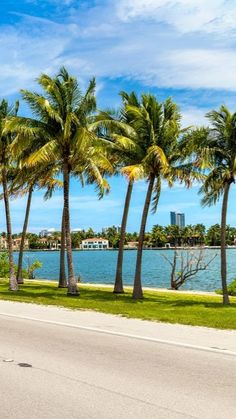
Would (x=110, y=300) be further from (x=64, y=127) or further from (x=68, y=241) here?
(x=64, y=127)

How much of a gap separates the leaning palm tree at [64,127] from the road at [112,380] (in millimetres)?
12609

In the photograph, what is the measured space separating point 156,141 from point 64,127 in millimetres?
3888

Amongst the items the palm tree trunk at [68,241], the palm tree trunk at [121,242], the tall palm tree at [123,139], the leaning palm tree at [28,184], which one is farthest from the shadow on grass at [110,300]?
the leaning palm tree at [28,184]

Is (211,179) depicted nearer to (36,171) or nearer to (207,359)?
(36,171)

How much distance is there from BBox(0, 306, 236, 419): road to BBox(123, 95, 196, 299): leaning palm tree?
12.1 metres

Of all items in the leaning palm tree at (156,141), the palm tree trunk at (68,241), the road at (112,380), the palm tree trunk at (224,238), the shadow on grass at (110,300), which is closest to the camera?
the road at (112,380)

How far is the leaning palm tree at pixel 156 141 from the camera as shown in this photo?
22328 mm

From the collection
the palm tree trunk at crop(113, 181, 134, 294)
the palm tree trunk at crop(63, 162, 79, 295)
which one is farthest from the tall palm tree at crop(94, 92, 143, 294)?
the palm tree trunk at crop(63, 162, 79, 295)

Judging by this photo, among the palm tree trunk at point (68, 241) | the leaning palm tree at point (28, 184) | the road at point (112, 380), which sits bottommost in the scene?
the road at point (112, 380)

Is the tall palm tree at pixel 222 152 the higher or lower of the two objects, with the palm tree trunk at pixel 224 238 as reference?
higher

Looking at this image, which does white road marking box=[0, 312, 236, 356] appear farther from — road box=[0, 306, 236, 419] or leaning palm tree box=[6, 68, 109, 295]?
leaning palm tree box=[6, 68, 109, 295]

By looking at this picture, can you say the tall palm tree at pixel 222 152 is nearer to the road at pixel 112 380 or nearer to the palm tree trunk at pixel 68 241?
the palm tree trunk at pixel 68 241

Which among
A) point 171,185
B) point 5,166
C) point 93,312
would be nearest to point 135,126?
point 171,185

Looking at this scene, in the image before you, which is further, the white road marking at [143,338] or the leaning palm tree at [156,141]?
the leaning palm tree at [156,141]
